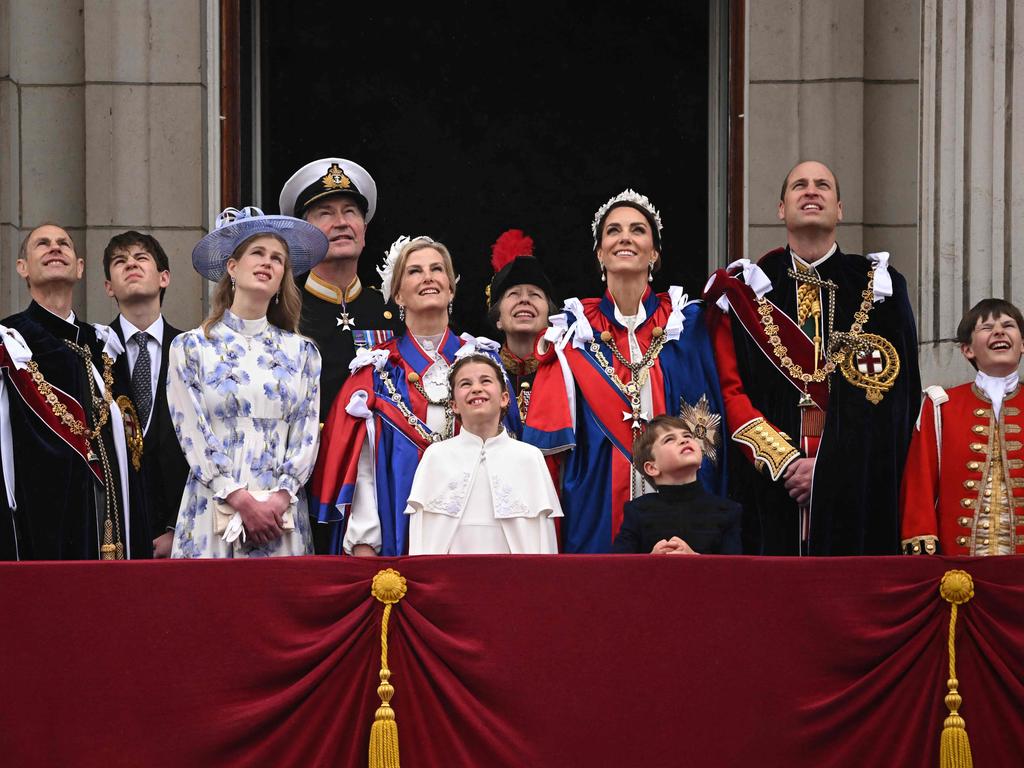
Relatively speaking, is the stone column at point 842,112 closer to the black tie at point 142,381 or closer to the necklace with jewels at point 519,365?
the necklace with jewels at point 519,365

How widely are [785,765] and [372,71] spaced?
6.30 m

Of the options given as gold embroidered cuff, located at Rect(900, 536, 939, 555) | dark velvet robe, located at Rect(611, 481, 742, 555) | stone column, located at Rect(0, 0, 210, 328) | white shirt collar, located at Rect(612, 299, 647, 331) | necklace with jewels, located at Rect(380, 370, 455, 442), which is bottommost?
gold embroidered cuff, located at Rect(900, 536, 939, 555)

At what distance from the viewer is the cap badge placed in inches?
288

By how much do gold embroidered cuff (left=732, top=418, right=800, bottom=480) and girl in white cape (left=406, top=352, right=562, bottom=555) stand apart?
0.69 meters

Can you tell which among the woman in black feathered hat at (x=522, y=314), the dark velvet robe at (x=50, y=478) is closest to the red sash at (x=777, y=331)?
the woman in black feathered hat at (x=522, y=314)

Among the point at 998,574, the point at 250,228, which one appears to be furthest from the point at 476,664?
Result: the point at 250,228

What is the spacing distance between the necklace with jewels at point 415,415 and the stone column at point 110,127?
2.66 meters

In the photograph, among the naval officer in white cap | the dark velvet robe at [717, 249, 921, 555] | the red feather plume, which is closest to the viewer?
the dark velvet robe at [717, 249, 921, 555]

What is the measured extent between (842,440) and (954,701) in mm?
1198

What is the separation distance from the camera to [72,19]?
882 cm

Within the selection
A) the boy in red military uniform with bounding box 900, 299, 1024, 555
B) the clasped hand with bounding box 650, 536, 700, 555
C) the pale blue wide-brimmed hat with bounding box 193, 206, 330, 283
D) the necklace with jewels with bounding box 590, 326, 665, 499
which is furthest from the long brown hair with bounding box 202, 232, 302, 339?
the boy in red military uniform with bounding box 900, 299, 1024, 555

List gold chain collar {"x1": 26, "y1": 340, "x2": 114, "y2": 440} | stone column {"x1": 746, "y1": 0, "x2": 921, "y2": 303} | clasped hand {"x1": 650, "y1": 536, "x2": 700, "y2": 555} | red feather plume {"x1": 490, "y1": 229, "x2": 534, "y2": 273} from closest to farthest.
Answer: clasped hand {"x1": 650, "y1": 536, "x2": 700, "y2": 555} < gold chain collar {"x1": 26, "y1": 340, "x2": 114, "y2": 440} < red feather plume {"x1": 490, "y1": 229, "x2": 534, "y2": 273} < stone column {"x1": 746, "y1": 0, "x2": 921, "y2": 303}

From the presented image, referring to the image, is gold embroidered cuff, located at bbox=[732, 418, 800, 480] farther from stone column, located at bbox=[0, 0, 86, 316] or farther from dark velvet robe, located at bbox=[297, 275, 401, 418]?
stone column, located at bbox=[0, 0, 86, 316]

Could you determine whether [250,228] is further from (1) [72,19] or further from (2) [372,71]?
(2) [372,71]
